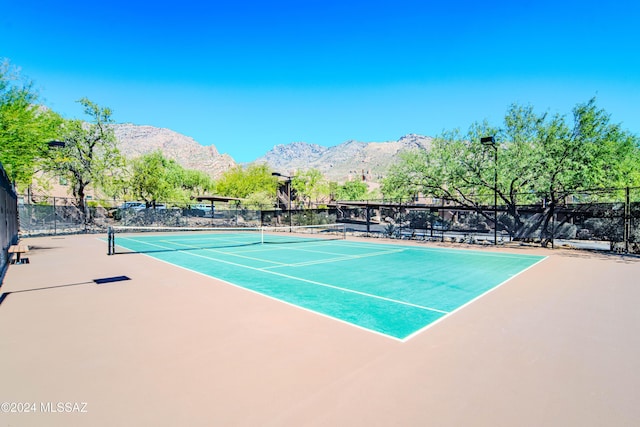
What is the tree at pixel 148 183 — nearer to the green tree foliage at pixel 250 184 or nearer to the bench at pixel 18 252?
the green tree foliage at pixel 250 184

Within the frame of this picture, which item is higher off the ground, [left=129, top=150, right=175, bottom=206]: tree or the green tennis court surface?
[left=129, top=150, right=175, bottom=206]: tree

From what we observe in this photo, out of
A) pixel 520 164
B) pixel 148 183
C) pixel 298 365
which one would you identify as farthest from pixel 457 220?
pixel 148 183

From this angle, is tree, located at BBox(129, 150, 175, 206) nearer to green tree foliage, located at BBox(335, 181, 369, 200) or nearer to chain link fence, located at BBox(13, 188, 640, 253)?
chain link fence, located at BBox(13, 188, 640, 253)

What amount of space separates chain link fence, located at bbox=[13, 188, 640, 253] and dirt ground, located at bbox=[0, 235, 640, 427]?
38.8ft

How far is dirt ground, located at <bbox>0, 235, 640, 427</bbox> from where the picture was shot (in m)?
3.13

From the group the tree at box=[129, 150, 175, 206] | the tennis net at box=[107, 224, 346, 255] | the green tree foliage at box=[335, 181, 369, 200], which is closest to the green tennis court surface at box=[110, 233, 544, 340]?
the tennis net at box=[107, 224, 346, 255]

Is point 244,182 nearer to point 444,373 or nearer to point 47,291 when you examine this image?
point 47,291

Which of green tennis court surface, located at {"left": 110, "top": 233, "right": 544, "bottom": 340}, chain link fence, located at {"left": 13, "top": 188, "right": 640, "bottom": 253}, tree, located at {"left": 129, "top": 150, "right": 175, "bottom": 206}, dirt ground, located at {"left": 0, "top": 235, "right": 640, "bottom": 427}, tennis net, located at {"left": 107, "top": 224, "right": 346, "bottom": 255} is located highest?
tree, located at {"left": 129, "top": 150, "right": 175, "bottom": 206}

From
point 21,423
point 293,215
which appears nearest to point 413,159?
point 293,215

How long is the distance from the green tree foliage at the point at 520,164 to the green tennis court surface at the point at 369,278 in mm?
5661

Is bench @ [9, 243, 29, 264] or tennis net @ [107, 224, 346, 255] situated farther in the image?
tennis net @ [107, 224, 346, 255]

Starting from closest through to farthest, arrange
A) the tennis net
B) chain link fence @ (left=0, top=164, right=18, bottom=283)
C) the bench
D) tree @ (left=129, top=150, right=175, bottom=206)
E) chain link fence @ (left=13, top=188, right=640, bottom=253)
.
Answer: chain link fence @ (left=0, top=164, right=18, bottom=283) → the bench → chain link fence @ (left=13, top=188, right=640, bottom=253) → the tennis net → tree @ (left=129, top=150, right=175, bottom=206)

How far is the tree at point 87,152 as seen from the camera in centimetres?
2881

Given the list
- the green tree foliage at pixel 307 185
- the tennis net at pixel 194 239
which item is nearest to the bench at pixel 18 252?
the tennis net at pixel 194 239
